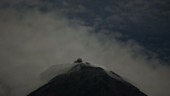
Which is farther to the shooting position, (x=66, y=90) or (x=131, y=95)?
(x=131, y=95)

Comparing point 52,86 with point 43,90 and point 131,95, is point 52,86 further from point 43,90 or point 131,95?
point 131,95

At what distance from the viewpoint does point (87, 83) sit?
19675cm

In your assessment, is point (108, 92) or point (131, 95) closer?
point (108, 92)

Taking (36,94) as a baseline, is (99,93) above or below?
below

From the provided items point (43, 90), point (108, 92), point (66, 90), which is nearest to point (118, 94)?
point (108, 92)

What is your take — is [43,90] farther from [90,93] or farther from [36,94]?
[90,93]

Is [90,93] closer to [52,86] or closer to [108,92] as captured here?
[108,92]

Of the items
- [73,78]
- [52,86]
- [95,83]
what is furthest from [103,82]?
[52,86]

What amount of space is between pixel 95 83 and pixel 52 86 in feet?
100

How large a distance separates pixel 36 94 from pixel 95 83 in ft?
137

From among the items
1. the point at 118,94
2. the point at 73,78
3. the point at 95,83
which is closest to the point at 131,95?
the point at 118,94

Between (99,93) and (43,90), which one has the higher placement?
(43,90)

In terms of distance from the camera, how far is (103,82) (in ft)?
631

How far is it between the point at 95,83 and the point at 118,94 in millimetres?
17748
